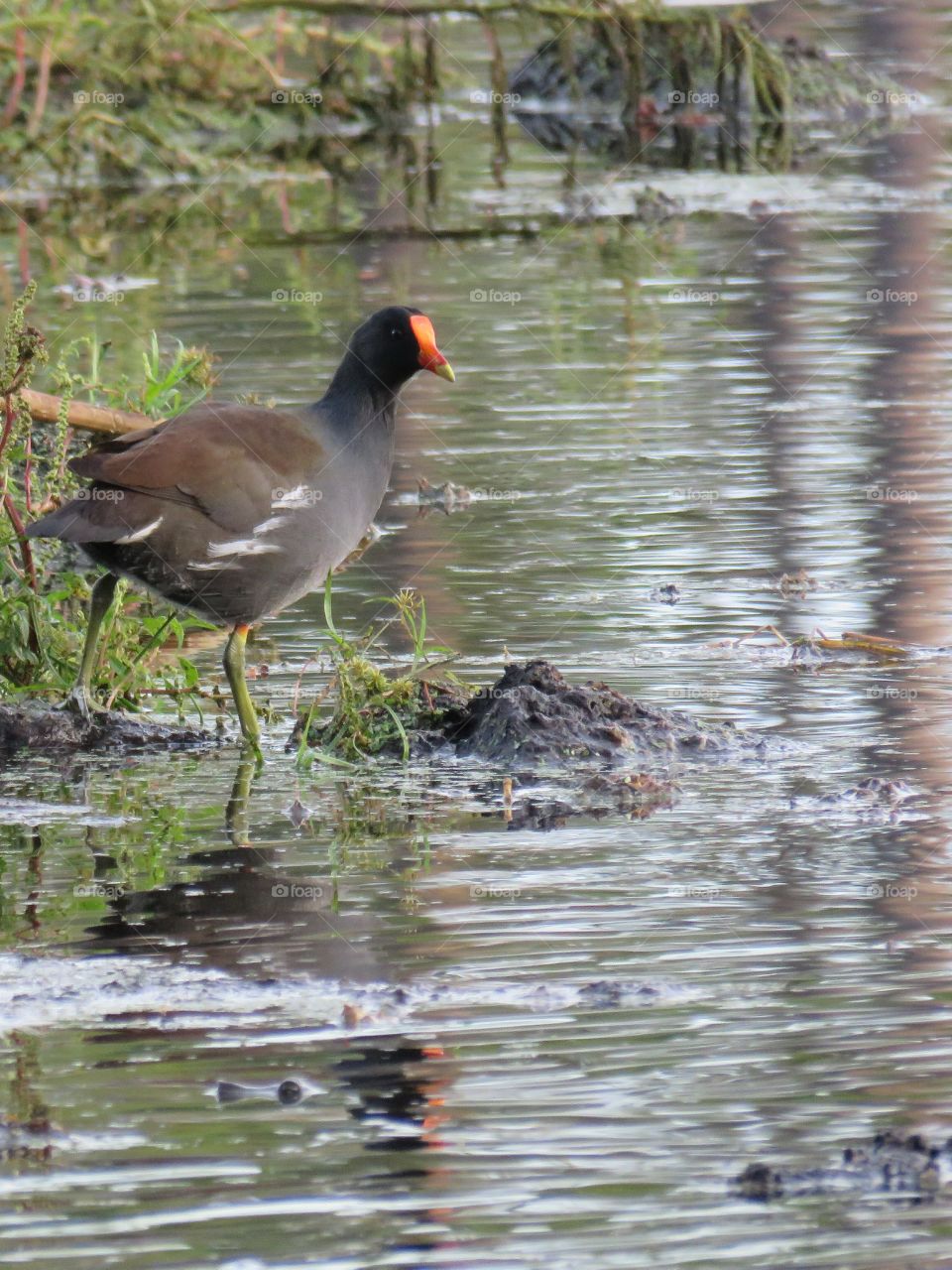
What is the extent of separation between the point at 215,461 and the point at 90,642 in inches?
31.4

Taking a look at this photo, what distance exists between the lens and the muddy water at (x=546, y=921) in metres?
4.07

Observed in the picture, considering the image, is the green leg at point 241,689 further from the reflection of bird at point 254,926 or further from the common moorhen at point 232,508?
the reflection of bird at point 254,926

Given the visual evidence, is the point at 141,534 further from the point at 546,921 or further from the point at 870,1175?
the point at 870,1175

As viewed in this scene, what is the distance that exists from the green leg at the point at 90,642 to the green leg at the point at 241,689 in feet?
1.42

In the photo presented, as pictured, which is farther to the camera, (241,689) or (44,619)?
(44,619)

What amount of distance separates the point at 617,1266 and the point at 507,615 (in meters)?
5.03

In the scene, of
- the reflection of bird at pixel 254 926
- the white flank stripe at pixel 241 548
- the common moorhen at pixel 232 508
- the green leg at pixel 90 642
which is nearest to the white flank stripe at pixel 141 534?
the common moorhen at pixel 232 508

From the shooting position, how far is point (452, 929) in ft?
18.1

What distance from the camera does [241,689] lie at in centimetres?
737

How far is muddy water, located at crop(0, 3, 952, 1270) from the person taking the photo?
407 centimetres

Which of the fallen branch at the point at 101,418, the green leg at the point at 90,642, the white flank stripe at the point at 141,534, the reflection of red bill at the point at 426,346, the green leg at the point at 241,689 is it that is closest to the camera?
the white flank stripe at the point at 141,534

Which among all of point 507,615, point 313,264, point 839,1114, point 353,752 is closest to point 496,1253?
point 839,1114

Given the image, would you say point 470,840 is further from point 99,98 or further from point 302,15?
point 302,15

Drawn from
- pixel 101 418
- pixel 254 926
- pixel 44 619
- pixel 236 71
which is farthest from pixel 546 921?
pixel 236 71
